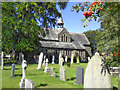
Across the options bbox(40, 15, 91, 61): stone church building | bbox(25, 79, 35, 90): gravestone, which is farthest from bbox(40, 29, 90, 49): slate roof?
bbox(25, 79, 35, 90): gravestone

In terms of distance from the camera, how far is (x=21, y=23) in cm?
2406

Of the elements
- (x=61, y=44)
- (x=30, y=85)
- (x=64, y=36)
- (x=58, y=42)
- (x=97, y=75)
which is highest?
(x=64, y=36)

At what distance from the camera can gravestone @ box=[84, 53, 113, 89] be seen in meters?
4.63

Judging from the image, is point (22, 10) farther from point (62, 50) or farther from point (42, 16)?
point (62, 50)

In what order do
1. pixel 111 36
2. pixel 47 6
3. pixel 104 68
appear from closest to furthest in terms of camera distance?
pixel 104 68, pixel 47 6, pixel 111 36

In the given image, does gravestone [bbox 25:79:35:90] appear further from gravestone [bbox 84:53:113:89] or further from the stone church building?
→ the stone church building

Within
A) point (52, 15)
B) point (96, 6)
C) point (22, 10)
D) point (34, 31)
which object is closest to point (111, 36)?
point (52, 15)

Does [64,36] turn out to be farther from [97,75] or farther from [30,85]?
[97,75]

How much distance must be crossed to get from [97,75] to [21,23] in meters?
21.2

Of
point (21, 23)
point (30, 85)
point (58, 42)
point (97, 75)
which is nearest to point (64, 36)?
point (58, 42)

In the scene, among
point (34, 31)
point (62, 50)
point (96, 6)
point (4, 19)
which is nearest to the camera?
point (96, 6)

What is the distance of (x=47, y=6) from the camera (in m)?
25.8

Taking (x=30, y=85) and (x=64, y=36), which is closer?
(x=30, y=85)

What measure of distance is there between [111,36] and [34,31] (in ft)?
48.7
